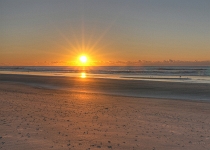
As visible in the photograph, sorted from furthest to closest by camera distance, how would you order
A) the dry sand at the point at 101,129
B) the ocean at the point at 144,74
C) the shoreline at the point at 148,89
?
1. the ocean at the point at 144,74
2. the shoreline at the point at 148,89
3. the dry sand at the point at 101,129

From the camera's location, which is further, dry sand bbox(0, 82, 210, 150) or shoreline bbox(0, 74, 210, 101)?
shoreline bbox(0, 74, 210, 101)

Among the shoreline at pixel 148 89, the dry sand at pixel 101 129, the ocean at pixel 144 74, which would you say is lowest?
the dry sand at pixel 101 129

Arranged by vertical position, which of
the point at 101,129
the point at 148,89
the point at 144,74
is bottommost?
the point at 101,129

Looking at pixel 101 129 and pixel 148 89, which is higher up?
pixel 148 89

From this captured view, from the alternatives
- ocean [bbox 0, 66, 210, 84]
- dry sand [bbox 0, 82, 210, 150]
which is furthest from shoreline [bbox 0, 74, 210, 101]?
dry sand [bbox 0, 82, 210, 150]

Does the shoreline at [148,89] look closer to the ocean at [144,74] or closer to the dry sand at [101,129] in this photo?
the ocean at [144,74]

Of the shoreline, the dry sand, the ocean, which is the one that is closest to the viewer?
the dry sand

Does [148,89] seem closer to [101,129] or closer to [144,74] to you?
[101,129]

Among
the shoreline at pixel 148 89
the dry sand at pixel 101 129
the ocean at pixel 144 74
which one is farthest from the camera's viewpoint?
the ocean at pixel 144 74

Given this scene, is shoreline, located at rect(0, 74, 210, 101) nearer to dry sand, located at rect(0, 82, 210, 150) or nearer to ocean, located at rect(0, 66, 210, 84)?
ocean, located at rect(0, 66, 210, 84)

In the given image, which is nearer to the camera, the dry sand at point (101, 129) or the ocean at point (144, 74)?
the dry sand at point (101, 129)

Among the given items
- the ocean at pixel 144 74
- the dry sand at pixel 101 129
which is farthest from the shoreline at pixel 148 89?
the dry sand at pixel 101 129

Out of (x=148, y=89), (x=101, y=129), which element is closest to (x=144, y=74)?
(x=148, y=89)

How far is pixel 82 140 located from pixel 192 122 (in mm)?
5353
